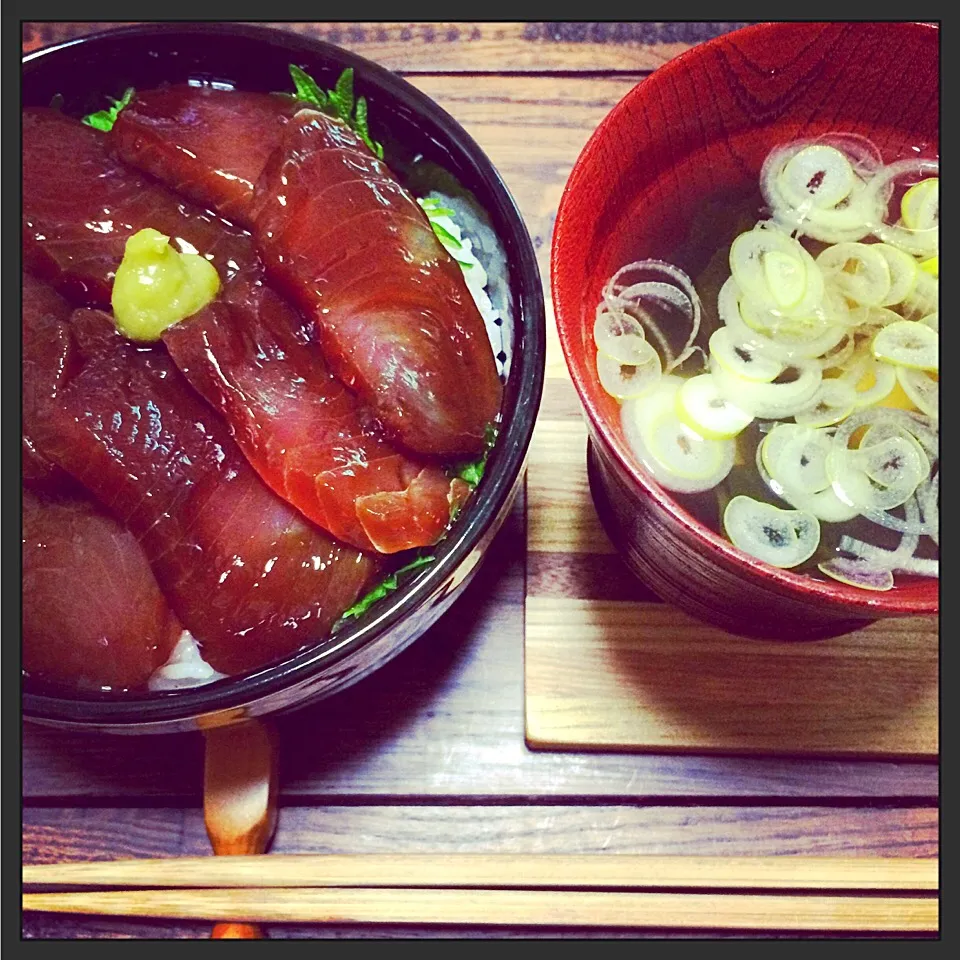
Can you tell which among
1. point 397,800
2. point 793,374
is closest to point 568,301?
point 793,374

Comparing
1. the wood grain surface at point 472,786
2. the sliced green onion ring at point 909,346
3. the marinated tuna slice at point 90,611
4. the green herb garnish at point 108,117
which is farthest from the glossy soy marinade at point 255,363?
the sliced green onion ring at point 909,346

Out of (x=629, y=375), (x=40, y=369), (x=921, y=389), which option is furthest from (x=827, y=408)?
(x=40, y=369)

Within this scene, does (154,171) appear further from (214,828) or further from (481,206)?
(214,828)

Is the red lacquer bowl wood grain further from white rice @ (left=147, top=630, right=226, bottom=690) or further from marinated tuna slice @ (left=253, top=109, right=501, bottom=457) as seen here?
white rice @ (left=147, top=630, right=226, bottom=690)

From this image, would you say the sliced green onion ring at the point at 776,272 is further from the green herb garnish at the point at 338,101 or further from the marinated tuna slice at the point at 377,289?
the green herb garnish at the point at 338,101

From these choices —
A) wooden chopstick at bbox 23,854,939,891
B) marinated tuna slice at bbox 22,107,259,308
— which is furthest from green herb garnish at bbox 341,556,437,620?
marinated tuna slice at bbox 22,107,259,308

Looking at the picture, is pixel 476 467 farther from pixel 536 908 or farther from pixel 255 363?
pixel 536 908

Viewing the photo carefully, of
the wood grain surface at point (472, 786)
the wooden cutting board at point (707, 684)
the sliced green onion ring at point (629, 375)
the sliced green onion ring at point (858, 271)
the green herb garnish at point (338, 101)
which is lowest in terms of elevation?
the wood grain surface at point (472, 786)
